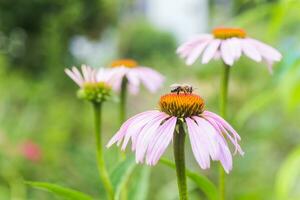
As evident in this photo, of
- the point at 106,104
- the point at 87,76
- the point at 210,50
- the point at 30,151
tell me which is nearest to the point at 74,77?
the point at 87,76

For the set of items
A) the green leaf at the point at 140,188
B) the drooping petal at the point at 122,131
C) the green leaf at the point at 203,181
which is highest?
the drooping petal at the point at 122,131

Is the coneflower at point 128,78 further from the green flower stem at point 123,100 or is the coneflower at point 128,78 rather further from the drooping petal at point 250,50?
the drooping petal at point 250,50

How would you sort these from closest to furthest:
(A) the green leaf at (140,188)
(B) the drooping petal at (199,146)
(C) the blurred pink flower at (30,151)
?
(B) the drooping petal at (199,146) → (A) the green leaf at (140,188) → (C) the blurred pink flower at (30,151)

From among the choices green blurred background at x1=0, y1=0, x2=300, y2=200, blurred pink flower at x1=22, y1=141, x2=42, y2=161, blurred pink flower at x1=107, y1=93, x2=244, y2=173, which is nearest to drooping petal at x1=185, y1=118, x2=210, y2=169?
blurred pink flower at x1=107, y1=93, x2=244, y2=173

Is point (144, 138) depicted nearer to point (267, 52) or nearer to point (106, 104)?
point (267, 52)

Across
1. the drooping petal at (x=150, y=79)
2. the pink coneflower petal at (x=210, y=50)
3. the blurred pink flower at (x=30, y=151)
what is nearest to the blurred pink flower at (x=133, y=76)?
the drooping petal at (x=150, y=79)

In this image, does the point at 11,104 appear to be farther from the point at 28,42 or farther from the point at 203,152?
the point at 203,152
